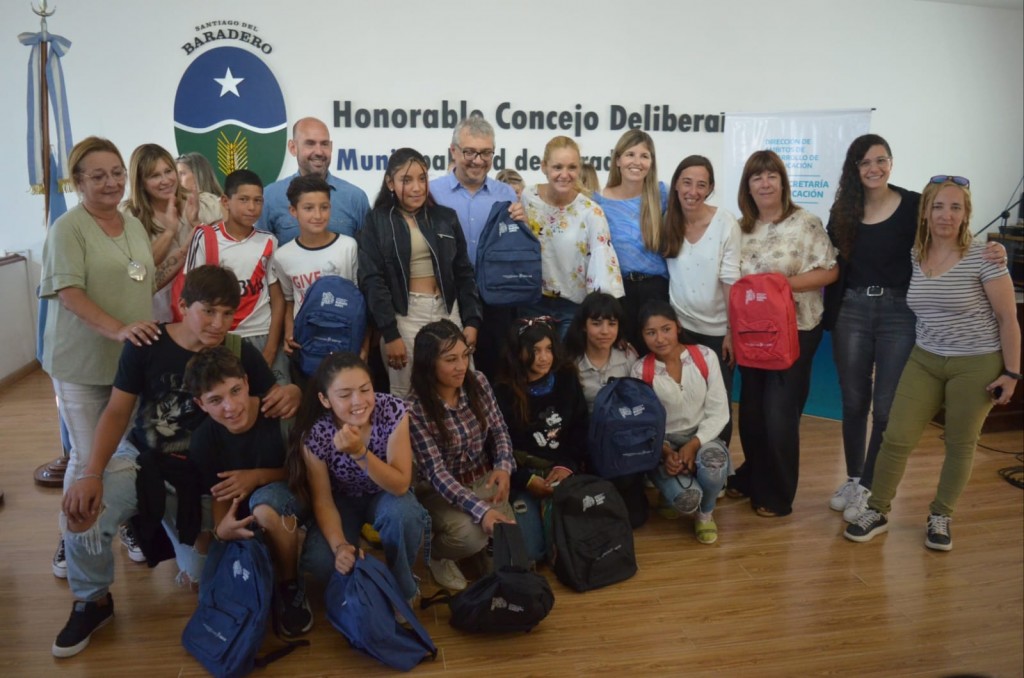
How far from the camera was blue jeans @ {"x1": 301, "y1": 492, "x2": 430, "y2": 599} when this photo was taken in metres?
2.62

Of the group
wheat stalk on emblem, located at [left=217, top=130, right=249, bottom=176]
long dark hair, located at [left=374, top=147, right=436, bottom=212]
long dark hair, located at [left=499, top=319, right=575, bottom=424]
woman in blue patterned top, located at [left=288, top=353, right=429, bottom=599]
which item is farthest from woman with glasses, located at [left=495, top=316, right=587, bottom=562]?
wheat stalk on emblem, located at [left=217, top=130, right=249, bottom=176]

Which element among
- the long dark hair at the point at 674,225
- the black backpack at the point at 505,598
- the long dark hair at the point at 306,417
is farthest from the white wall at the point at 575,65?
the black backpack at the point at 505,598

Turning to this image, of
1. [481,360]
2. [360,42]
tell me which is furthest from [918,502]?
[360,42]

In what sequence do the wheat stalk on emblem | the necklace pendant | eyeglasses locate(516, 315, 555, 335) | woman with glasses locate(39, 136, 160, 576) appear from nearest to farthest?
woman with glasses locate(39, 136, 160, 576)
the necklace pendant
eyeglasses locate(516, 315, 555, 335)
the wheat stalk on emblem

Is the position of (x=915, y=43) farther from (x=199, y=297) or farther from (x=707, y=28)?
(x=199, y=297)

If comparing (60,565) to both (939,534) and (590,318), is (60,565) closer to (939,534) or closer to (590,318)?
(590,318)

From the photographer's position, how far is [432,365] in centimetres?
285

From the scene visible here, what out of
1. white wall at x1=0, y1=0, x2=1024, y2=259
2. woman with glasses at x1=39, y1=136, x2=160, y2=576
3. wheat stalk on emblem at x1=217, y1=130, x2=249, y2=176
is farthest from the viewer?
wheat stalk on emblem at x1=217, y1=130, x2=249, y2=176

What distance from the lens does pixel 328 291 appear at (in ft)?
9.76

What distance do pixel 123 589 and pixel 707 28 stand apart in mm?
6061

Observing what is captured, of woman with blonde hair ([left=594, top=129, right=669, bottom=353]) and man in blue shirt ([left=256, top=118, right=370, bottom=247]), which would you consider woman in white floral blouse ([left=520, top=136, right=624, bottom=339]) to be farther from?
man in blue shirt ([left=256, top=118, right=370, bottom=247])

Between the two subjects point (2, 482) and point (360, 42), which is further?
point (360, 42)

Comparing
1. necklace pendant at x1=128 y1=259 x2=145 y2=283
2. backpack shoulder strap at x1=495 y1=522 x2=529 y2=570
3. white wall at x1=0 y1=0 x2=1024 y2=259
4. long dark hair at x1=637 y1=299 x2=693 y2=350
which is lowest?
backpack shoulder strap at x1=495 y1=522 x2=529 y2=570

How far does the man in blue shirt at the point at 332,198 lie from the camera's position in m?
3.49
